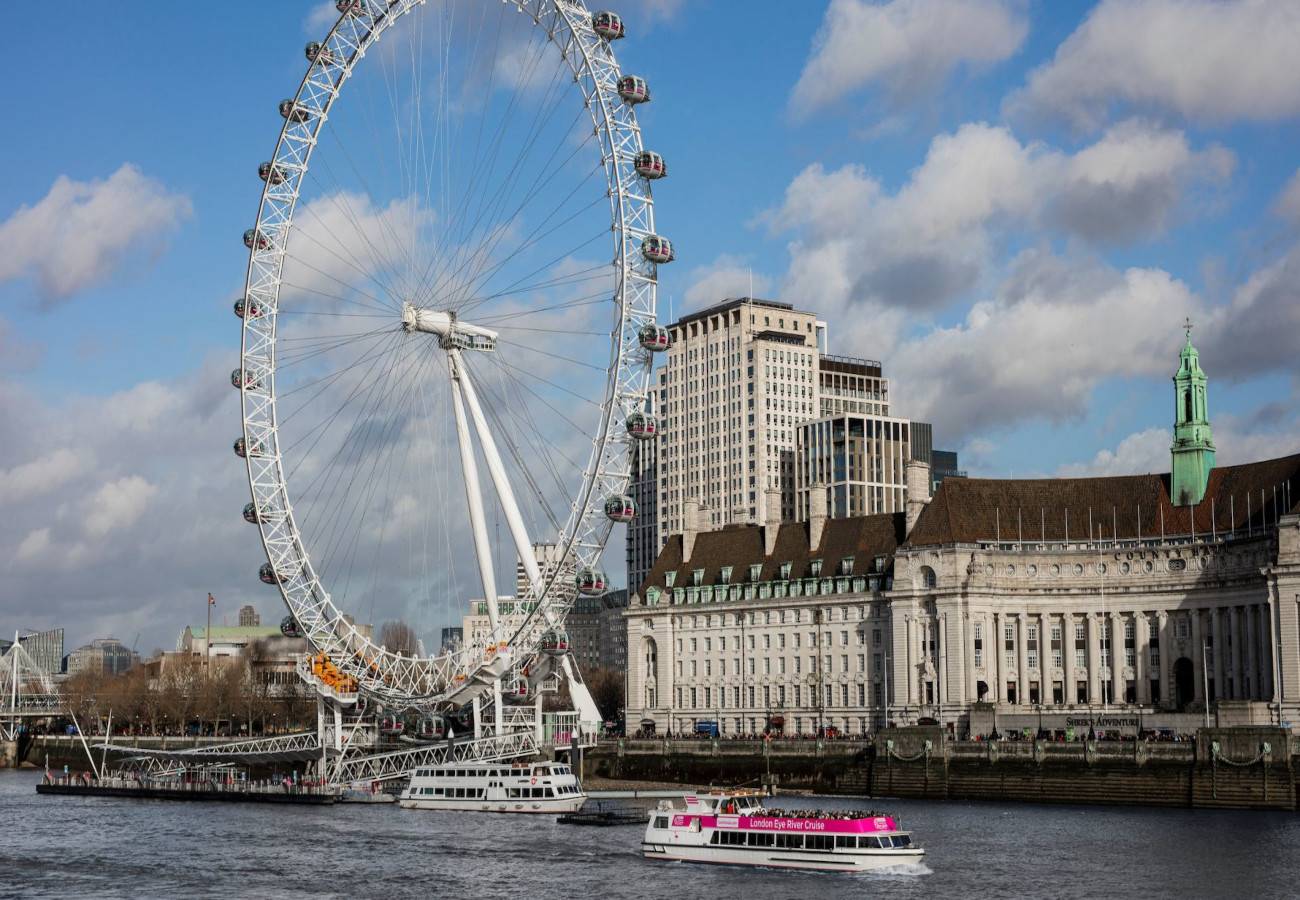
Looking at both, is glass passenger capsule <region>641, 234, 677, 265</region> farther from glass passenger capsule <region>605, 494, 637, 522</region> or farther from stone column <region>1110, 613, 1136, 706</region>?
stone column <region>1110, 613, 1136, 706</region>

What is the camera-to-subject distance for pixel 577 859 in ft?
286

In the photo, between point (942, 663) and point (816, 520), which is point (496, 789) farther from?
point (816, 520)

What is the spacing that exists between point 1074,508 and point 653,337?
57.9 m

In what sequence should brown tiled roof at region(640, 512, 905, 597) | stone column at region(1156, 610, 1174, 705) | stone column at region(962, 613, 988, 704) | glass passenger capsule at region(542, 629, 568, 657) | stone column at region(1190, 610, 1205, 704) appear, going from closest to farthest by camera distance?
glass passenger capsule at region(542, 629, 568, 657)
stone column at region(1190, 610, 1205, 704)
stone column at region(1156, 610, 1174, 705)
stone column at region(962, 613, 988, 704)
brown tiled roof at region(640, 512, 905, 597)

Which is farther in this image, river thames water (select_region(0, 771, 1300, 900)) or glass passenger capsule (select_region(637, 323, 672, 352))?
glass passenger capsule (select_region(637, 323, 672, 352))

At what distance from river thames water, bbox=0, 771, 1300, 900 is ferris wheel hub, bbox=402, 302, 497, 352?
29.6 m

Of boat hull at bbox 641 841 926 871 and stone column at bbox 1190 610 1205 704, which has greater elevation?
stone column at bbox 1190 610 1205 704

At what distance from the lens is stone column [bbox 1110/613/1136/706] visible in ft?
488

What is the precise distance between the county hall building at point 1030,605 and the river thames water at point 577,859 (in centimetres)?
3587

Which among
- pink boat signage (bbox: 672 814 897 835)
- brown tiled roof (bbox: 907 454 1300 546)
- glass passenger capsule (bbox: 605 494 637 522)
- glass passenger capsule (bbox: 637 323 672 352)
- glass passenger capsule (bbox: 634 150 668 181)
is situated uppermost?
glass passenger capsule (bbox: 634 150 668 181)

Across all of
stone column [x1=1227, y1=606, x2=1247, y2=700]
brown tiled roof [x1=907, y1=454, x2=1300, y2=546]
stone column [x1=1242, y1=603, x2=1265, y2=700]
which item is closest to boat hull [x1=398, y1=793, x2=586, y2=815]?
brown tiled roof [x1=907, y1=454, x2=1300, y2=546]

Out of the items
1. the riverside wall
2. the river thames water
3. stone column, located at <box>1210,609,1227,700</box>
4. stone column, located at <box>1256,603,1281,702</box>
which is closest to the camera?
the river thames water

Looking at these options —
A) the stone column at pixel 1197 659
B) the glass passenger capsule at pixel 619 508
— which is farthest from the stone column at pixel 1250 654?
the glass passenger capsule at pixel 619 508

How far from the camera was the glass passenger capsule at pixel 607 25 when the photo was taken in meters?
108
